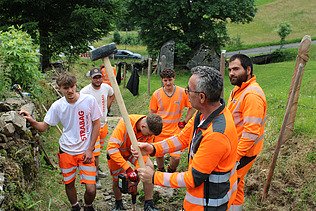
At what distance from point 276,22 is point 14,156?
44.2 meters

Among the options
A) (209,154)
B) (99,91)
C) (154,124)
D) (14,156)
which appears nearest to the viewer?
(209,154)

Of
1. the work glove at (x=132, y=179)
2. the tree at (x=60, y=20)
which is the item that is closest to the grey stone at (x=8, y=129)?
the work glove at (x=132, y=179)

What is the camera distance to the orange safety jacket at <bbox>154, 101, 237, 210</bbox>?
2.82 metres

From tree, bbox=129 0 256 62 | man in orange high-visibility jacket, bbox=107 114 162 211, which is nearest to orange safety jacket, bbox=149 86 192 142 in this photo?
man in orange high-visibility jacket, bbox=107 114 162 211

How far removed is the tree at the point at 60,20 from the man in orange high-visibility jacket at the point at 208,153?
37.9 ft

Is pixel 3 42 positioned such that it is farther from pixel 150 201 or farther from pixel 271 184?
pixel 271 184

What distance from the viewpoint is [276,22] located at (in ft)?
147

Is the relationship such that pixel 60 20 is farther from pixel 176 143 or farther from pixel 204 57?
pixel 176 143

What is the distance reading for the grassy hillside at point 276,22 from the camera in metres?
40.4

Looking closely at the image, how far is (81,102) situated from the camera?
15.6ft

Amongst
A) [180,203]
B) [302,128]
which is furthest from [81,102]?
[302,128]

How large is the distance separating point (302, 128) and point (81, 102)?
3.54m

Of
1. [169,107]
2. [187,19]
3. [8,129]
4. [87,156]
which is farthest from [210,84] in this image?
[187,19]

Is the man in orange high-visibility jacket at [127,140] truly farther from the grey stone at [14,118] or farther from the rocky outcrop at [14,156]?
the grey stone at [14,118]
